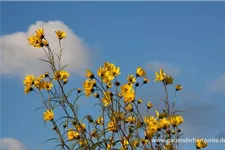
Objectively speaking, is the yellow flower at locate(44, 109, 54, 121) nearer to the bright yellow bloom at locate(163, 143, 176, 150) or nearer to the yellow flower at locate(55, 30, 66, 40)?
the yellow flower at locate(55, 30, 66, 40)

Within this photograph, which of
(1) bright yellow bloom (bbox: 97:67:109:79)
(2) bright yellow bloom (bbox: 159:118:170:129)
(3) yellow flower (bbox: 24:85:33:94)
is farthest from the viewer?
(3) yellow flower (bbox: 24:85:33:94)

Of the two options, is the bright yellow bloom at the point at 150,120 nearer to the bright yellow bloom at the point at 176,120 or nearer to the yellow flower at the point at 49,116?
the bright yellow bloom at the point at 176,120

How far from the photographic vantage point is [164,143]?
11.1 feet

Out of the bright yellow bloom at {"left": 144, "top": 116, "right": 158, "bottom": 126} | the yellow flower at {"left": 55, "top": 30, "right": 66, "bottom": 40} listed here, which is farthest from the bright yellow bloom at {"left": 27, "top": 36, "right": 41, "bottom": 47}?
the bright yellow bloom at {"left": 144, "top": 116, "right": 158, "bottom": 126}

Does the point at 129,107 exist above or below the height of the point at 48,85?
below

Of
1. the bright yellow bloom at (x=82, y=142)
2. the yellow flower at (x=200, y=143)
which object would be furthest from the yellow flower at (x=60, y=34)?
the yellow flower at (x=200, y=143)

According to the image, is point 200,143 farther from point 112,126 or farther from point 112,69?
point 112,69

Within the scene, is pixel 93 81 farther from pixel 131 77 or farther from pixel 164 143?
pixel 164 143

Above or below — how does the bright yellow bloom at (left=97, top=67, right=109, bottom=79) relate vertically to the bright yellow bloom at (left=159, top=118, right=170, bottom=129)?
above

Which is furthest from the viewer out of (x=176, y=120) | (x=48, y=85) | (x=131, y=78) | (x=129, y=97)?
(x=131, y=78)

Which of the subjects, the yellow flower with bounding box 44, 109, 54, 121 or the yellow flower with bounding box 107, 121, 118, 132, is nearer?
the yellow flower with bounding box 107, 121, 118, 132

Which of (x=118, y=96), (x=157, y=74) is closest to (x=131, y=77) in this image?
(x=157, y=74)

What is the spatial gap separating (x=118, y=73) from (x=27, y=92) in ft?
3.04

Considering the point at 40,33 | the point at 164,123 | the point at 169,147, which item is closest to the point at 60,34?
the point at 40,33
